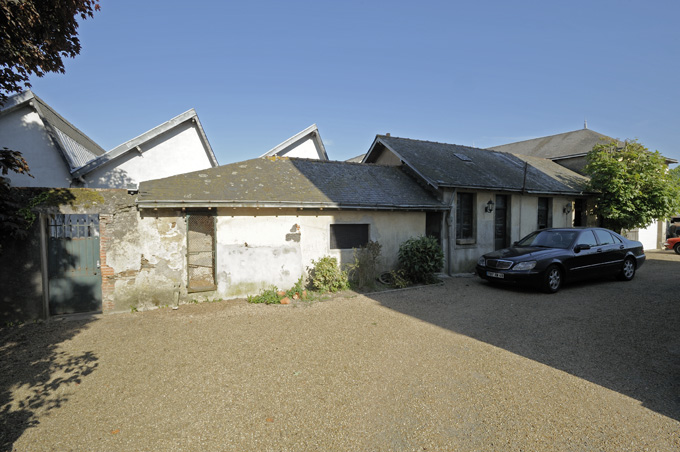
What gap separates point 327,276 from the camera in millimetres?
9219

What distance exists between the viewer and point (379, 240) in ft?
34.7

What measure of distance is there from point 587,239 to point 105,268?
1272cm

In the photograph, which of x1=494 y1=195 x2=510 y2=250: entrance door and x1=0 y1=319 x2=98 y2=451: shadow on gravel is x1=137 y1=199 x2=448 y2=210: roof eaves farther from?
x1=494 y1=195 x2=510 y2=250: entrance door

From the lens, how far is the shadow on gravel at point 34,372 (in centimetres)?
360

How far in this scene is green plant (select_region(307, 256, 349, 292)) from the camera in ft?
30.1

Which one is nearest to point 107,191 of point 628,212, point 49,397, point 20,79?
point 20,79

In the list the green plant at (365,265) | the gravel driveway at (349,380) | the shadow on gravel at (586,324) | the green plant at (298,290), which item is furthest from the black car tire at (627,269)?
the green plant at (298,290)

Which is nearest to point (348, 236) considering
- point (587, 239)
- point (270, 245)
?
point (270, 245)

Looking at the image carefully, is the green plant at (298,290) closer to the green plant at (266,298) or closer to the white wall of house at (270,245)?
the white wall of house at (270,245)

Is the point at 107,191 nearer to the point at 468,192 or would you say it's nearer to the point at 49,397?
the point at 49,397

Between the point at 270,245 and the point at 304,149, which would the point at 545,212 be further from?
the point at 304,149

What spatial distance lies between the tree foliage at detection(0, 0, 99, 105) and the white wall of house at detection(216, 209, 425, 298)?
13.9 ft

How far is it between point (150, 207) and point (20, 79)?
10.1ft

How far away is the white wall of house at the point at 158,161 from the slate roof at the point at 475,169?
868 centimetres
